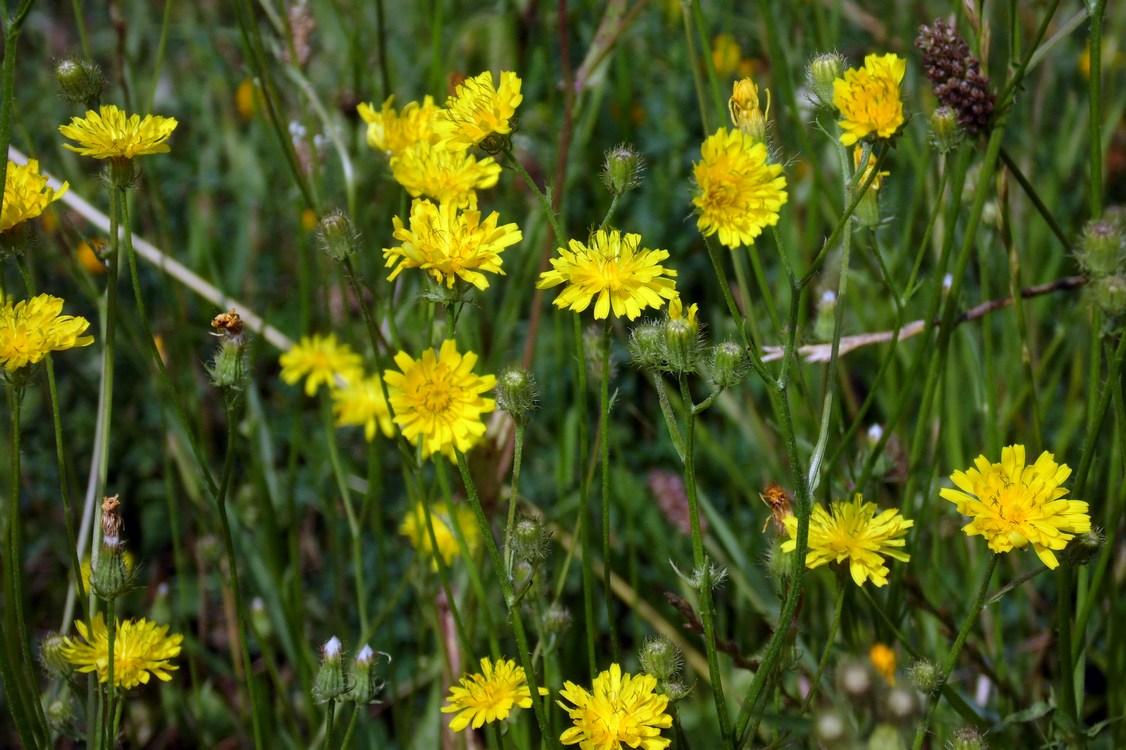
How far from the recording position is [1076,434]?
2.04 metres

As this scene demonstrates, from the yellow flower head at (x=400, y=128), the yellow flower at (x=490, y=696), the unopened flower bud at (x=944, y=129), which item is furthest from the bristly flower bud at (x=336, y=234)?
the unopened flower bud at (x=944, y=129)

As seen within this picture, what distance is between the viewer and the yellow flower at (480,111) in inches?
38.9

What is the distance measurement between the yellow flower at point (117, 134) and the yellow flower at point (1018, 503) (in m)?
0.83

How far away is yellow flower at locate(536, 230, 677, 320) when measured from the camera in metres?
0.96

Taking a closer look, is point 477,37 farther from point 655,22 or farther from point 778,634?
point 778,634

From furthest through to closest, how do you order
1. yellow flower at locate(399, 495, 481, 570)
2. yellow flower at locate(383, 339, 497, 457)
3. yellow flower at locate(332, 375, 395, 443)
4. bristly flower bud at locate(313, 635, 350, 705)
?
yellow flower at locate(332, 375, 395, 443)
yellow flower at locate(399, 495, 481, 570)
bristly flower bud at locate(313, 635, 350, 705)
yellow flower at locate(383, 339, 497, 457)

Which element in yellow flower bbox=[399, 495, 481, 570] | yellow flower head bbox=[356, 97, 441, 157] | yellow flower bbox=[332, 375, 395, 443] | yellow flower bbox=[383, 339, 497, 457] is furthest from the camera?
yellow flower bbox=[332, 375, 395, 443]

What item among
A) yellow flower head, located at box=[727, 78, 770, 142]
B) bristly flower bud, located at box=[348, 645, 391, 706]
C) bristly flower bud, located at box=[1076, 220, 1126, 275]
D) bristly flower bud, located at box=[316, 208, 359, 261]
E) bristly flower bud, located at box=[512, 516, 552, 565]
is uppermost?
yellow flower head, located at box=[727, 78, 770, 142]

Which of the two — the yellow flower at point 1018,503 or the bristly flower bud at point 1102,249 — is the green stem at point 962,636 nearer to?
the yellow flower at point 1018,503

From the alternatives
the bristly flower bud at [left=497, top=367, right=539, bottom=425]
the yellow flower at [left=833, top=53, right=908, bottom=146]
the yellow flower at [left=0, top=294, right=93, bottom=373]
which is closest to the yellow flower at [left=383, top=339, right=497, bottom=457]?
the bristly flower bud at [left=497, top=367, right=539, bottom=425]

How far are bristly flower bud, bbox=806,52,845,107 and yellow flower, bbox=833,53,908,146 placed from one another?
0.03 meters

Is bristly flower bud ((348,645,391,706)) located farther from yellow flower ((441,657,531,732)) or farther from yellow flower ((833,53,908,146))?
yellow flower ((833,53,908,146))

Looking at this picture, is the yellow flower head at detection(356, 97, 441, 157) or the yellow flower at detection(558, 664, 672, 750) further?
the yellow flower head at detection(356, 97, 441, 157)

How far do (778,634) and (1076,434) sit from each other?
1.37 m
